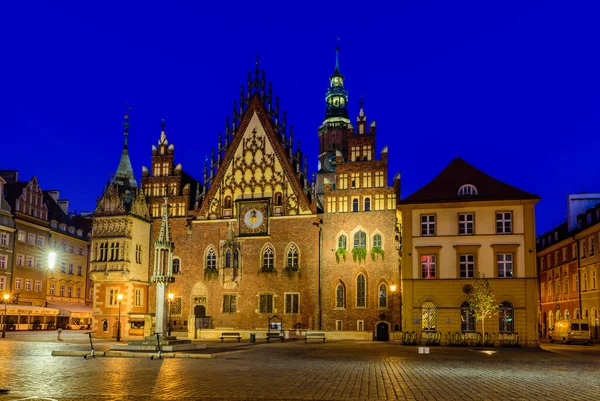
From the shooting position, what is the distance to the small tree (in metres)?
44.3

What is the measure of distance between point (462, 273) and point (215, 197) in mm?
24976

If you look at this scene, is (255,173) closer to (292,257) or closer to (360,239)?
(292,257)

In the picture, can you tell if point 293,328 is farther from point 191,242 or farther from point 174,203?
point 174,203

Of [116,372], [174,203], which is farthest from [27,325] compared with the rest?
[116,372]

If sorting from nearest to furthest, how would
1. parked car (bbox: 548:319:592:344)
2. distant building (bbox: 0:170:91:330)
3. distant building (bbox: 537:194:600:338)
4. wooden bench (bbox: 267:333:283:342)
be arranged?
1. wooden bench (bbox: 267:333:283:342)
2. parked car (bbox: 548:319:592:344)
3. distant building (bbox: 537:194:600:338)
4. distant building (bbox: 0:170:91:330)

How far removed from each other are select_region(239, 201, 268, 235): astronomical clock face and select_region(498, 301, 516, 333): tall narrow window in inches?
879

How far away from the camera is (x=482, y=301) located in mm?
44406

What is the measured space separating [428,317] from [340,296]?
10910 millimetres

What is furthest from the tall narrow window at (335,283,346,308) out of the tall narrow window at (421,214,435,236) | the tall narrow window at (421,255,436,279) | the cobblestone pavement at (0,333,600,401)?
the cobblestone pavement at (0,333,600,401)

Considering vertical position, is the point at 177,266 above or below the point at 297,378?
above

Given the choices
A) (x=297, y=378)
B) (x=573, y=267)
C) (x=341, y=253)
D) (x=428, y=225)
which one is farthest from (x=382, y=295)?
(x=297, y=378)

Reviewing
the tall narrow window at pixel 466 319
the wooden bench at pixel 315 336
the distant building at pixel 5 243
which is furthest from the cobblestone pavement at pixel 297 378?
the distant building at pixel 5 243

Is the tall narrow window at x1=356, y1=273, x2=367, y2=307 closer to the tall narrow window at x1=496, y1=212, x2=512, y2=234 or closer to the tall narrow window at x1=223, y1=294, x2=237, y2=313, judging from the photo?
the tall narrow window at x1=223, y1=294, x2=237, y2=313

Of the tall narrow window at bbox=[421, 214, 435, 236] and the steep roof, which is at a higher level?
the steep roof
